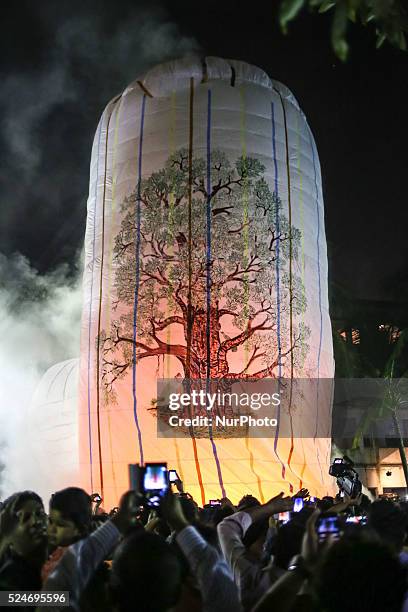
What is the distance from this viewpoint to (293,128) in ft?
36.7

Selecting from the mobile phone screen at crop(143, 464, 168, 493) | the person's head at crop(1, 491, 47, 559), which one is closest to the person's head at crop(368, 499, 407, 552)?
the mobile phone screen at crop(143, 464, 168, 493)

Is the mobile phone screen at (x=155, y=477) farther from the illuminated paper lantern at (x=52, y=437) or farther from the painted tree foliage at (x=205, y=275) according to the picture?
the illuminated paper lantern at (x=52, y=437)

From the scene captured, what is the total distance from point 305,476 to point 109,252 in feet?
14.5

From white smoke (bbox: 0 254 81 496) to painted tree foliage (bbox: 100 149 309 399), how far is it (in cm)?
389

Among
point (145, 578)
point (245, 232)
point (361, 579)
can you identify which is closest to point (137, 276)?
point (245, 232)

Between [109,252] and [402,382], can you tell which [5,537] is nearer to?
[109,252]

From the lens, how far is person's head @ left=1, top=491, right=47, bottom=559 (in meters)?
2.37

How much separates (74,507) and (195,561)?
1.84 feet

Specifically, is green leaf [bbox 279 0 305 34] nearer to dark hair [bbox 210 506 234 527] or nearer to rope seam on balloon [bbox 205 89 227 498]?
dark hair [bbox 210 506 234 527]

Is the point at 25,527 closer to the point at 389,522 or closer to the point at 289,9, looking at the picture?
the point at 389,522

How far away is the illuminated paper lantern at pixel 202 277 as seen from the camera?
9695mm

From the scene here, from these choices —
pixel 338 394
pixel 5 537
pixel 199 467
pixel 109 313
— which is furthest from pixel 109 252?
pixel 338 394

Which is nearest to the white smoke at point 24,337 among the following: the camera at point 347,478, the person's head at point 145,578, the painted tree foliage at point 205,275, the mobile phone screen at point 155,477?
the painted tree foliage at point 205,275

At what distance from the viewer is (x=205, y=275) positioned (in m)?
9.93
